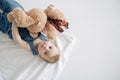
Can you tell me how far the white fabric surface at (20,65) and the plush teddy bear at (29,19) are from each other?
167mm

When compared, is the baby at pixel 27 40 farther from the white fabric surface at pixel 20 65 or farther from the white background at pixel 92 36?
the white background at pixel 92 36

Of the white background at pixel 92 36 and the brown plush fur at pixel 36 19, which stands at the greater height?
the brown plush fur at pixel 36 19

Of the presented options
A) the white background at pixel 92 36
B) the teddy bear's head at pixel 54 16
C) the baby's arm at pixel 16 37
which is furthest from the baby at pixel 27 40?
the white background at pixel 92 36

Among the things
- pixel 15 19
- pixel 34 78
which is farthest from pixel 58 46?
pixel 15 19

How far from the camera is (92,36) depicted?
5.50 ft

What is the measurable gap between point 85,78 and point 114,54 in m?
0.35

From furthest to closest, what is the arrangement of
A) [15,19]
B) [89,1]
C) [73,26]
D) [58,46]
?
1. [89,1]
2. [73,26]
3. [58,46]
4. [15,19]

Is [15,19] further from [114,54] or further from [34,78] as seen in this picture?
[114,54]

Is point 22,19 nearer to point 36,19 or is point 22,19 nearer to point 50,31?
point 36,19

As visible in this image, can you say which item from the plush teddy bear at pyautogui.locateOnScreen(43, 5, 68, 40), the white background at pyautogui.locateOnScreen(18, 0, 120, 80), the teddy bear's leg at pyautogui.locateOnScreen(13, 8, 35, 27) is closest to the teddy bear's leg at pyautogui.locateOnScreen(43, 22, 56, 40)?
the plush teddy bear at pyautogui.locateOnScreen(43, 5, 68, 40)

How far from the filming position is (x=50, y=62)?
47.9 inches

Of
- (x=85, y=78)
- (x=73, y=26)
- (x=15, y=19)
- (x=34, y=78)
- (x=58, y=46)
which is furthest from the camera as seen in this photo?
(x=73, y=26)

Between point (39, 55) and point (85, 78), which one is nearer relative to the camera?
point (39, 55)

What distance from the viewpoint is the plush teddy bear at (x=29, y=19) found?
105 centimetres
